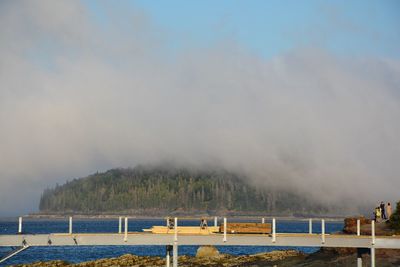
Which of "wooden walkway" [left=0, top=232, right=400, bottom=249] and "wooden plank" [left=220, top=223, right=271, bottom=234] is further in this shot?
"wooden plank" [left=220, top=223, right=271, bottom=234]

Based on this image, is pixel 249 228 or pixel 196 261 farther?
pixel 196 261

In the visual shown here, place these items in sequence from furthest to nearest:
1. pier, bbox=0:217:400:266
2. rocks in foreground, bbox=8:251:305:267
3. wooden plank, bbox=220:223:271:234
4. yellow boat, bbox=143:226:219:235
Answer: rocks in foreground, bbox=8:251:305:267 → wooden plank, bbox=220:223:271:234 → yellow boat, bbox=143:226:219:235 → pier, bbox=0:217:400:266

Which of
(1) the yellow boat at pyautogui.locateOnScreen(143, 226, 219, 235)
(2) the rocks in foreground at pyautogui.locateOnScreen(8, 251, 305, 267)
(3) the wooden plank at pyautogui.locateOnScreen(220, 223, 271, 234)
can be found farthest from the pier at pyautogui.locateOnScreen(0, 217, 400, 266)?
(2) the rocks in foreground at pyautogui.locateOnScreen(8, 251, 305, 267)

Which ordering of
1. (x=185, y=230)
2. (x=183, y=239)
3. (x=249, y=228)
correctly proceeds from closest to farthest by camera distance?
(x=183, y=239)
(x=249, y=228)
(x=185, y=230)

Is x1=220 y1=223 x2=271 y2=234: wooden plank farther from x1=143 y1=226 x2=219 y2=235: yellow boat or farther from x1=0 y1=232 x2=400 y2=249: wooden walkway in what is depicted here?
x1=143 y1=226 x2=219 y2=235: yellow boat

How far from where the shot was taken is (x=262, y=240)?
4538 cm

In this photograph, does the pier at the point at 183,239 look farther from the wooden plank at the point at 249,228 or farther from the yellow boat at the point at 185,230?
the wooden plank at the point at 249,228

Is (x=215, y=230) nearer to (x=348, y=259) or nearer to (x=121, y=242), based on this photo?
(x=121, y=242)

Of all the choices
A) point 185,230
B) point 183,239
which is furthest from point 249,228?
point 183,239

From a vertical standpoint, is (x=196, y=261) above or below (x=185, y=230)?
below

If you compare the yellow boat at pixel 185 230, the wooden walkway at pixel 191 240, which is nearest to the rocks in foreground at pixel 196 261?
the yellow boat at pixel 185 230

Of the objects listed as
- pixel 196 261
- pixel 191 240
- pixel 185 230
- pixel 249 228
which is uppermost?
pixel 249 228

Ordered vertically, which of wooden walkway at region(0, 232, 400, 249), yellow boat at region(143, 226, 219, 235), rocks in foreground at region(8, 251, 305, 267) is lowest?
rocks in foreground at region(8, 251, 305, 267)

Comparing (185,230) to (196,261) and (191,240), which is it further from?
(196,261)
